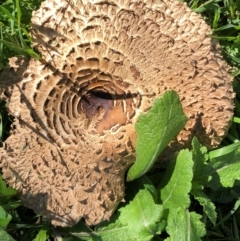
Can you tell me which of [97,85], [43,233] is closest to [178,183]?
[97,85]

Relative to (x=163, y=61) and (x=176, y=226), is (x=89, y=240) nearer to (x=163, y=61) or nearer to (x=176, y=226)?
(x=176, y=226)

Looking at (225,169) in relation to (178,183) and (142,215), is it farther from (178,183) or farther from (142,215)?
(142,215)

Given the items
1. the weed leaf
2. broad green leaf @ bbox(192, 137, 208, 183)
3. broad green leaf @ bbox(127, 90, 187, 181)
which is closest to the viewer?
broad green leaf @ bbox(127, 90, 187, 181)

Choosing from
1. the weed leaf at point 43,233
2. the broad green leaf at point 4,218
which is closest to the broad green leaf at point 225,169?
the weed leaf at point 43,233

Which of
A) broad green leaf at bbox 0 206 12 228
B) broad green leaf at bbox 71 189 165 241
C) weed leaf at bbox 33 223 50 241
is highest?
broad green leaf at bbox 71 189 165 241

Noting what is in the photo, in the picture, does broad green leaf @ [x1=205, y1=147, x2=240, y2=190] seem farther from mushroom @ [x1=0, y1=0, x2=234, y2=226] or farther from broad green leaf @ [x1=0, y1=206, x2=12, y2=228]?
broad green leaf @ [x1=0, y1=206, x2=12, y2=228]

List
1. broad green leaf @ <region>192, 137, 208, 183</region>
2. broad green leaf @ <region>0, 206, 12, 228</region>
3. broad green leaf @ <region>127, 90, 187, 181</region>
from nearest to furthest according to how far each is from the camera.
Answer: broad green leaf @ <region>127, 90, 187, 181</region> < broad green leaf @ <region>0, 206, 12, 228</region> < broad green leaf @ <region>192, 137, 208, 183</region>

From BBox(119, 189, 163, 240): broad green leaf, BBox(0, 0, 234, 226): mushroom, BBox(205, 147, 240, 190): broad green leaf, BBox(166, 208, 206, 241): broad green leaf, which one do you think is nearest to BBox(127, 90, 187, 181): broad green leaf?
BBox(0, 0, 234, 226): mushroom

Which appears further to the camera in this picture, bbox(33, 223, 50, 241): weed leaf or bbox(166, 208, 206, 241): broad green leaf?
bbox(33, 223, 50, 241): weed leaf

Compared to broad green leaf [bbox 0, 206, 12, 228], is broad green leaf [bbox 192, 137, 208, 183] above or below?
above
